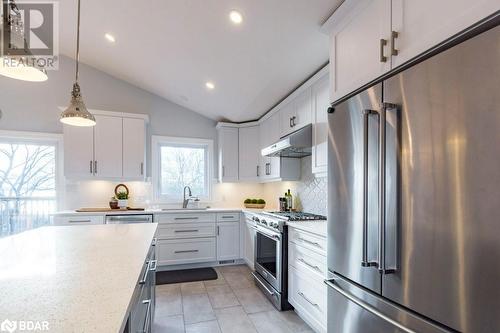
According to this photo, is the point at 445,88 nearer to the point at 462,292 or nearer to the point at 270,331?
the point at 462,292

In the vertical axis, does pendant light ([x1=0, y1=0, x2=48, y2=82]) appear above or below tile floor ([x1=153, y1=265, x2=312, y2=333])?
above

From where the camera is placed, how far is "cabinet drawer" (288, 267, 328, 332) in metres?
2.06

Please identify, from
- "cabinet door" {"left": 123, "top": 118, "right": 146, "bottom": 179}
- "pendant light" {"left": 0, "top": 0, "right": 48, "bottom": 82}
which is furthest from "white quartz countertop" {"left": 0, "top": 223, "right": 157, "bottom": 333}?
"cabinet door" {"left": 123, "top": 118, "right": 146, "bottom": 179}

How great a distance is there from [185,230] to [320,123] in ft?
8.39

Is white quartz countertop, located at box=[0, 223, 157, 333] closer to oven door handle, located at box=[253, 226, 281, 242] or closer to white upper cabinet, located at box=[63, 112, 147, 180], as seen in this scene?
oven door handle, located at box=[253, 226, 281, 242]

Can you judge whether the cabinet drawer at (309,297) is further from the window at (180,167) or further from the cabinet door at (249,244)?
the window at (180,167)

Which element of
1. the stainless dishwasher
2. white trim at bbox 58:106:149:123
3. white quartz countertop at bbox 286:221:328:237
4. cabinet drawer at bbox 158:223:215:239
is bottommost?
cabinet drawer at bbox 158:223:215:239

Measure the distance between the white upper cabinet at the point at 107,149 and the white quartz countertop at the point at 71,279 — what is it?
2.17 metres

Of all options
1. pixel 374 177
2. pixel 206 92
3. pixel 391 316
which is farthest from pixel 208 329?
pixel 206 92

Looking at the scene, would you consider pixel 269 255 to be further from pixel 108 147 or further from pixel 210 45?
pixel 108 147

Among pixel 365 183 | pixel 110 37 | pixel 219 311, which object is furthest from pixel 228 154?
pixel 365 183

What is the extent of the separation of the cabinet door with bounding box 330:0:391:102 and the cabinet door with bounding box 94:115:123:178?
3308 mm

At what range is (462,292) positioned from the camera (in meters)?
0.96

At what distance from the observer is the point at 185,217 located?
3932mm
